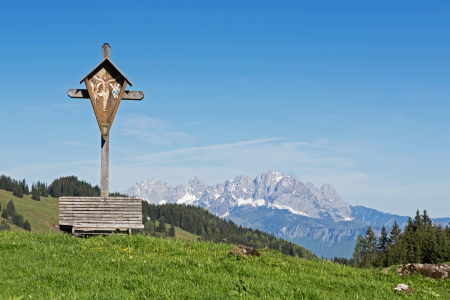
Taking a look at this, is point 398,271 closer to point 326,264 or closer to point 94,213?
point 326,264

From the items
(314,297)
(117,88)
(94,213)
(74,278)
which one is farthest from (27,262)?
(117,88)

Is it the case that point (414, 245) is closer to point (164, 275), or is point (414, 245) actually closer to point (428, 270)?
point (428, 270)

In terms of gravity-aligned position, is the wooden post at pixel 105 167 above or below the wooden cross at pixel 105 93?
below

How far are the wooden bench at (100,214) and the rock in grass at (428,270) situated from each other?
1151cm

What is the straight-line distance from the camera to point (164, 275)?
32.6 feet

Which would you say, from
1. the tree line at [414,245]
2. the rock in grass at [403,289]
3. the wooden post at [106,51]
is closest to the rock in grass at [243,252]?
the rock in grass at [403,289]

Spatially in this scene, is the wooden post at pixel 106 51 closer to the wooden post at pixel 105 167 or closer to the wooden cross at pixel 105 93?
the wooden cross at pixel 105 93

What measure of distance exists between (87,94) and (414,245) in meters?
102

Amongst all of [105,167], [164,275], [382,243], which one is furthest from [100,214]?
[382,243]

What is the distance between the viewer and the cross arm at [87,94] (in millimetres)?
18734

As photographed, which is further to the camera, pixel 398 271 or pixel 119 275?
pixel 398 271

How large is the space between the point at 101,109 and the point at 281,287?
13243mm

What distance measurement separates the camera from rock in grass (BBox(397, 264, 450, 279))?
1258cm

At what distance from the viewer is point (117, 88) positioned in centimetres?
1875
